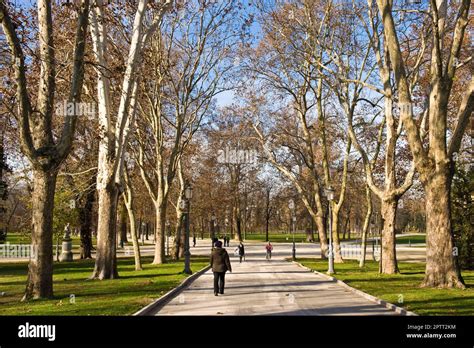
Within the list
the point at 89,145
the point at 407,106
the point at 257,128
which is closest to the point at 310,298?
the point at 407,106

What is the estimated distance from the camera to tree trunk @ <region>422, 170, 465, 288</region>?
662 inches

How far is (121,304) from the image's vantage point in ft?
44.5

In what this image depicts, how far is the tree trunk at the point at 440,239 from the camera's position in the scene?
16.8 meters

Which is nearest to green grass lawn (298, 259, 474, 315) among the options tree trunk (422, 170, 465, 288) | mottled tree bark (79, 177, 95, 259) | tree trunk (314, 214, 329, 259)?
tree trunk (422, 170, 465, 288)

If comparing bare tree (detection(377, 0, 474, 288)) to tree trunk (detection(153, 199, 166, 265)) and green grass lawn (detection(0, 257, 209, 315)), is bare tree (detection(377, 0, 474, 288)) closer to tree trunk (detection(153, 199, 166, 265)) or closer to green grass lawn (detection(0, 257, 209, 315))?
green grass lawn (detection(0, 257, 209, 315))

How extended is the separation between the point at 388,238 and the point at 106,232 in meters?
12.9

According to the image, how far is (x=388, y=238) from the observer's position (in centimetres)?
2455

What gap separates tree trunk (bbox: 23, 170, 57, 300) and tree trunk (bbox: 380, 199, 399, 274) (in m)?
15.3

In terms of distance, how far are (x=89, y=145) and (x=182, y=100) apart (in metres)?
9.66

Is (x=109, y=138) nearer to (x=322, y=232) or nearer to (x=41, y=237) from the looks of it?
(x=41, y=237)

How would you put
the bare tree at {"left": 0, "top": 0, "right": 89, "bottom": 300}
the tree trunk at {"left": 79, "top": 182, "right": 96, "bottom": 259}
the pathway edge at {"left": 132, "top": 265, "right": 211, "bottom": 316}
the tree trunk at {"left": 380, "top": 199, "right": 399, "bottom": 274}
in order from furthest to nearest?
the tree trunk at {"left": 79, "top": 182, "right": 96, "bottom": 259}
the tree trunk at {"left": 380, "top": 199, "right": 399, "bottom": 274}
the bare tree at {"left": 0, "top": 0, "right": 89, "bottom": 300}
the pathway edge at {"left": 132, "top": 265, "right": 211, "bottom": 316}

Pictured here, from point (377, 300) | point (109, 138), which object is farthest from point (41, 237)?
point (377, 300)

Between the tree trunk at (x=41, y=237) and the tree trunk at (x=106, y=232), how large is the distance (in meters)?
6.77

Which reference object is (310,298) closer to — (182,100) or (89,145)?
(182,100)
